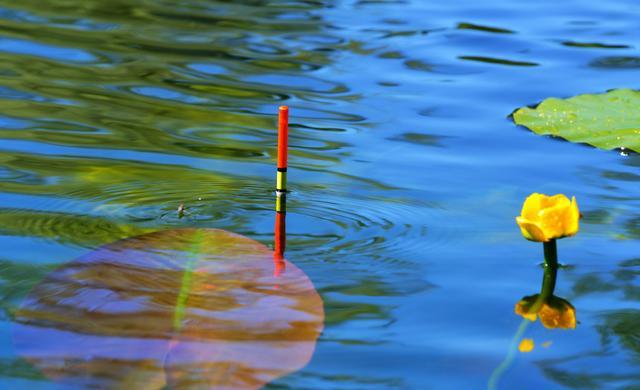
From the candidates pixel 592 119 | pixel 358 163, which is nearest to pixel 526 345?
pixel 358 163

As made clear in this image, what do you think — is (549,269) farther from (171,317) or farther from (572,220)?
(171,317)

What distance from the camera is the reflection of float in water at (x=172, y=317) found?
1462 mm

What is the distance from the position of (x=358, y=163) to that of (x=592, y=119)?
0.65 meters

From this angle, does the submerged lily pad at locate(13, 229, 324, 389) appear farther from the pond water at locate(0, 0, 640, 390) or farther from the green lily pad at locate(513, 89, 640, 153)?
the green lily pad at locate(513, 89, 640, 153)

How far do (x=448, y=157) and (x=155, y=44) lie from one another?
1.38 m

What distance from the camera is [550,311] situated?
1.73 metres

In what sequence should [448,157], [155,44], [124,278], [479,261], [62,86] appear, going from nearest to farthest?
[124,278] < [479,261] < [448,157] < [62,86] < [155,44]

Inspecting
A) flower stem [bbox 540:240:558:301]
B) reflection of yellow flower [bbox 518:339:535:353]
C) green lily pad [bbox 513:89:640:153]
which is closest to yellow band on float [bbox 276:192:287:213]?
flower stem [bbox 540:240:558:301]

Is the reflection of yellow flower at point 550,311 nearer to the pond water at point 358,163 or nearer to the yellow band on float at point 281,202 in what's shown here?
the pond water at point 358,163

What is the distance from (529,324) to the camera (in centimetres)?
168

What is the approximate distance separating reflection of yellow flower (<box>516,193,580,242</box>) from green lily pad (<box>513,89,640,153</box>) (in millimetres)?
924

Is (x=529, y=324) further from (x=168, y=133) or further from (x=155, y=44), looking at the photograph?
(x=155, y=44)

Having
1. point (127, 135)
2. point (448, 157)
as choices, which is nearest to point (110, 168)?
point (127, 135)

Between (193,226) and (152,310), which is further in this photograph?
(193,226)
